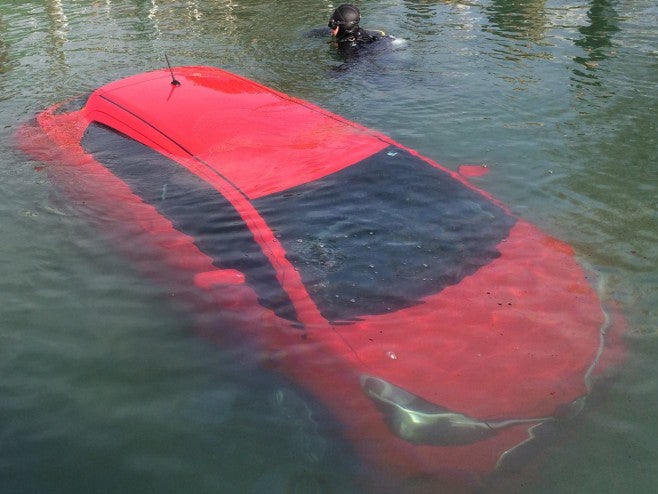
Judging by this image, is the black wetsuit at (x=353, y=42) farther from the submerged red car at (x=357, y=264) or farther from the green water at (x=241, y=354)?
the submerged red car at (x=357, y=264)

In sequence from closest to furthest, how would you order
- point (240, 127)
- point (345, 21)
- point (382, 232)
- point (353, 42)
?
point (382, 232) → point (240, 127) → point (345, 21) → point (353, 42)

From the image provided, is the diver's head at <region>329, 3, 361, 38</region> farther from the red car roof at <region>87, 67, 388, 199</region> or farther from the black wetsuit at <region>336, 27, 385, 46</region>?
the red car roof at <region>87, 67, 388, 199</region>

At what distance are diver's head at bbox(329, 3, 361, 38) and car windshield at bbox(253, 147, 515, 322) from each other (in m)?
5.47

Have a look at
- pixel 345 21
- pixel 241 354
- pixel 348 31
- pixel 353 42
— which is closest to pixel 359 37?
pixel 353 42

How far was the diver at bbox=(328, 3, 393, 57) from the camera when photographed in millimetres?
9242

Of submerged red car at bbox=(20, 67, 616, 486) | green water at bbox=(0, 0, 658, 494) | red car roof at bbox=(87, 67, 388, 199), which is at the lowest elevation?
green water at bbox=(0, 0, 658, 494)

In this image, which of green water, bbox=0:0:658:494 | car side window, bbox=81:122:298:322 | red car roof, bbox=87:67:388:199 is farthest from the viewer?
red car roof, bbox=87:67:388:199

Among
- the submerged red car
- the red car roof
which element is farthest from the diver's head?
the submerged red car

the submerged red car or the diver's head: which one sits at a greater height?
the diver's head

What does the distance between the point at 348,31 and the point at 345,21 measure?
0.19m

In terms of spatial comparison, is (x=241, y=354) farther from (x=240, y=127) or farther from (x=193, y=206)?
(x=240, y=127)

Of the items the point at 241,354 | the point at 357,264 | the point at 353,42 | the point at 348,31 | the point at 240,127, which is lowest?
the point at 241,354

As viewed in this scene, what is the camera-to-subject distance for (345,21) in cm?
919

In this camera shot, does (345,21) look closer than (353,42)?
Yes
